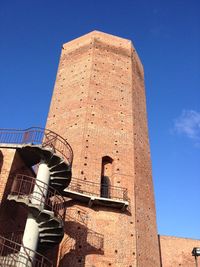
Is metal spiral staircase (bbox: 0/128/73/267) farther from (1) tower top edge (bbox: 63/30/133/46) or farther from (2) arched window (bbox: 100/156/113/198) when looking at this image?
(1) tower top edge (bbox: 63/30/133/46)

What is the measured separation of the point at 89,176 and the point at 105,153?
1385 millimetres

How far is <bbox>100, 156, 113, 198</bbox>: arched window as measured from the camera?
12226 millimetres

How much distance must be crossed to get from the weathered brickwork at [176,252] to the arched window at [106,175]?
3.78 m

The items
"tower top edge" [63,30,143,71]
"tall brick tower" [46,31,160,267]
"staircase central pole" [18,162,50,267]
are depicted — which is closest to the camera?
"staircase central pole" [18,162,50,267]

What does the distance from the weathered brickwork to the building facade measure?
45mm

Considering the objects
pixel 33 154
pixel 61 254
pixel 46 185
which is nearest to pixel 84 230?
pixel 61 254

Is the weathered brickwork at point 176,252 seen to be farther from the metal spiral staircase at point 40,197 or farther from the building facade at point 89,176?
the metal spiral staircase at point 40,197

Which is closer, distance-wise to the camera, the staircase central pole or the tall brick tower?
the staircase central pole

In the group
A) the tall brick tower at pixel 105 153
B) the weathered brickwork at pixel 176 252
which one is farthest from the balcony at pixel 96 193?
the weathered brickwork at pixel 176 252

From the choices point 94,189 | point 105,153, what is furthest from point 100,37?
point 94,189

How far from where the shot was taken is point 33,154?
33.4ft

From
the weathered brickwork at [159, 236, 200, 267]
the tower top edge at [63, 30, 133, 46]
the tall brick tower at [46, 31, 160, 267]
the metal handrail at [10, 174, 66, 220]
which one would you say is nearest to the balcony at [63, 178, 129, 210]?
the tall brick tower at [46, 31, 160, 267]

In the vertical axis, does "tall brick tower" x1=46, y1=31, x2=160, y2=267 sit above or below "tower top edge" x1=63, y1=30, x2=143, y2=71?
below

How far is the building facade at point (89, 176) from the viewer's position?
9.43 meters
